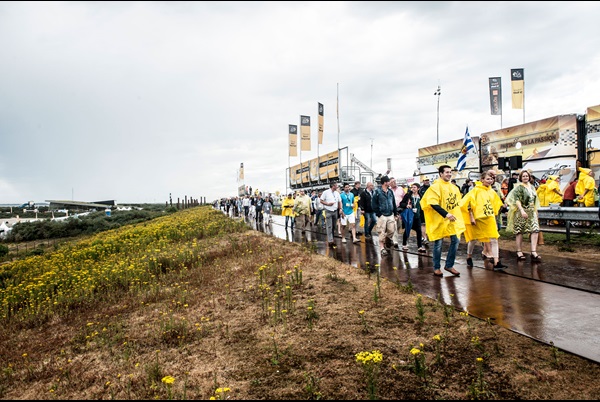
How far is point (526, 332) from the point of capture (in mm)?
4277

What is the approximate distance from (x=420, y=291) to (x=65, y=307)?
6922mm

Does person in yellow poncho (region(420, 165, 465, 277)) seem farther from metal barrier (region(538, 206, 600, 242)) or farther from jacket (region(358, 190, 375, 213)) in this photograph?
jacket (region(358, 190, 375, 213))

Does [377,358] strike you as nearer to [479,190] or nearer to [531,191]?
[479,190]

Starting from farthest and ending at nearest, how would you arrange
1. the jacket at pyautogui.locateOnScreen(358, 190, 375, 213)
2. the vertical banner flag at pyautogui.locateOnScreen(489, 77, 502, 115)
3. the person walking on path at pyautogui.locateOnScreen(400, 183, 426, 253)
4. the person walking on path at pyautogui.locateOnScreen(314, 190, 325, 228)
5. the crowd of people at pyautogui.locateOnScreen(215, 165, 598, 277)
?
the vertical banner flag at pyautogui.locateOnScreen(489, 77, 502, 115) < the person walking on path at pyautogui.locateOnScreen(314, 190, 325, 228) < the jacket at pyautogui.locateOnScreen(358, 190, 375, 213) < the person walking on path at pyautogui.locateOnScreen(400, 183, 426, 253) < the crowd of people at pyautogui.locateOnScreen(215, 165, 598, 277)

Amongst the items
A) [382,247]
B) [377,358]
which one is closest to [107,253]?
[382,247]

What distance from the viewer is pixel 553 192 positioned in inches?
507

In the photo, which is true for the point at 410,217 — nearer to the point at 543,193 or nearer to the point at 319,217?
the point at 543,193

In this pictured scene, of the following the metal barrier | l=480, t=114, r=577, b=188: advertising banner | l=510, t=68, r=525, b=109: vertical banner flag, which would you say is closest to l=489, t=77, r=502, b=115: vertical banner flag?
l=510, t=68, r=525, b=109: vertical banner flag

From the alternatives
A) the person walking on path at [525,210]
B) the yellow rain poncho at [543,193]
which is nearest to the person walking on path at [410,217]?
the person walking on path at [525,210]

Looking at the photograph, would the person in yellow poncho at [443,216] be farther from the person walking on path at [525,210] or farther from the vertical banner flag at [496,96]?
the vertical banner flag at [496,96]

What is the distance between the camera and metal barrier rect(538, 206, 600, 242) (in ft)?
31.4

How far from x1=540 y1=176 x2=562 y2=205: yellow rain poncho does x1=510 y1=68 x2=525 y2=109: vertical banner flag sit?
599 inches

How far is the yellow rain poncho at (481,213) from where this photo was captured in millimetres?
7926

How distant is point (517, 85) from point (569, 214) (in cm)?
1878
